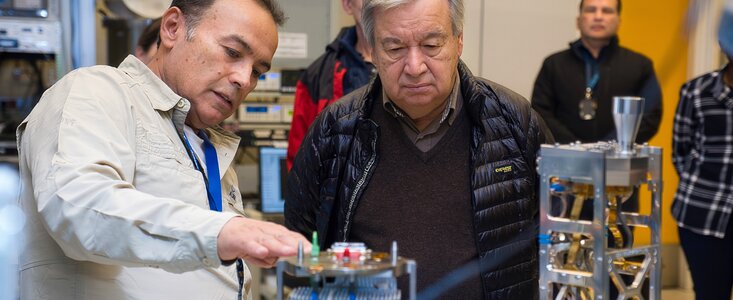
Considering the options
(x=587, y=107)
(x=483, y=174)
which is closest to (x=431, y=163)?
(x=483, y=174)

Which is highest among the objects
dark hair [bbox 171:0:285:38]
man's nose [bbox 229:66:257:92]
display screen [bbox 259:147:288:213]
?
dark hair [bbox 171:0:285:38]

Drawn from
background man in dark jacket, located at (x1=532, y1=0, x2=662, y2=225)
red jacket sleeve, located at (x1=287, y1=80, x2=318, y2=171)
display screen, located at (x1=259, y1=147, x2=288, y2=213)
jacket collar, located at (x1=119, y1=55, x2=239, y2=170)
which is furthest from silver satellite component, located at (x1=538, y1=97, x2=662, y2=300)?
display screen, located at (x1=259, y1=147, x2=288, y2=213)

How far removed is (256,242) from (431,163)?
84 centimetres

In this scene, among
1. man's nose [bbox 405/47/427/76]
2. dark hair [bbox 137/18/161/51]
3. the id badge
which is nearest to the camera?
man's nose [bbox 405/47/427/76]

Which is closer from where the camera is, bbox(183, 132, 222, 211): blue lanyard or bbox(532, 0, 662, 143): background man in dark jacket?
bbox(183, 132, 222, 211): blue lanyard

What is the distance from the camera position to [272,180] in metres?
3.94

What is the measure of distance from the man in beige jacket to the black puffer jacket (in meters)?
0.27

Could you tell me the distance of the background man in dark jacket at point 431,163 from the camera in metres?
1.87

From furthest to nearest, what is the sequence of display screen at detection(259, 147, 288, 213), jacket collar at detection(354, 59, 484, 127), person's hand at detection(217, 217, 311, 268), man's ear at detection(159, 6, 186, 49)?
display screen at detection(259, 147, 288, 213) → jacket collar at detection(354, 59, 484, 127) → man's ear at detection(159, 6, 186, 49) → person's hand at detection(217, 217, 311, 268)

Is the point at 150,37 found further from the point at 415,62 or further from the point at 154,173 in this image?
the point at 154,173

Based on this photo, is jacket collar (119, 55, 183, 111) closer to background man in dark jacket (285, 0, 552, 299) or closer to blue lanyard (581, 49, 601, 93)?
background man in dark jacket (285, 0, 552, 299)

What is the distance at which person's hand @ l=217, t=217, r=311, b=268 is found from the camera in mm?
1144

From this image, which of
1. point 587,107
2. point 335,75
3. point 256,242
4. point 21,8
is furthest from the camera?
point 21,8

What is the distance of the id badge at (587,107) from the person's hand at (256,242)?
270 centimetres
